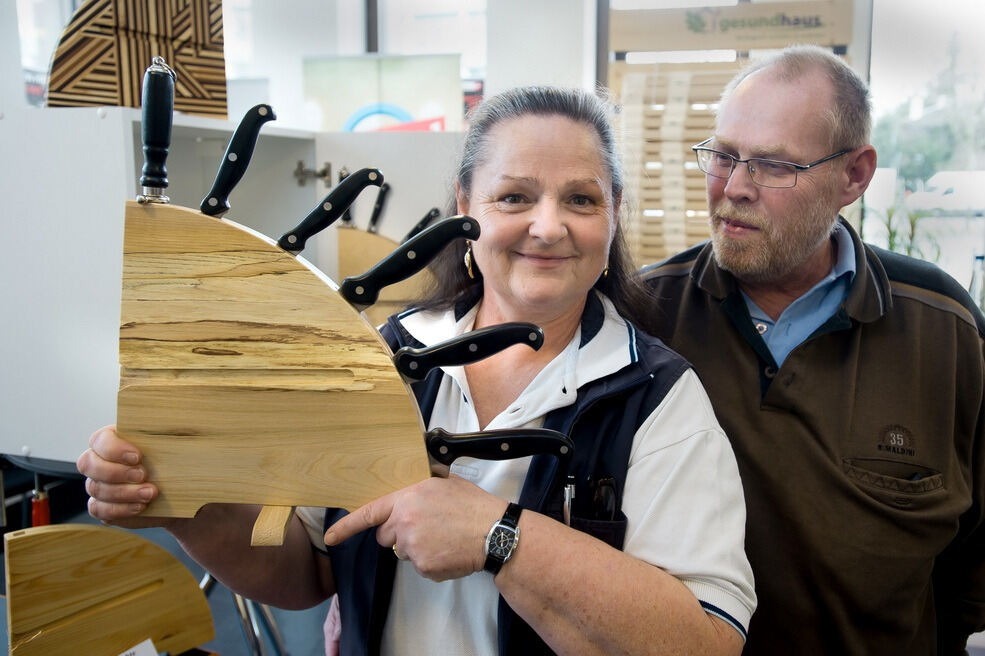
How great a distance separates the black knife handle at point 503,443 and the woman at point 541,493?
0.04 meters

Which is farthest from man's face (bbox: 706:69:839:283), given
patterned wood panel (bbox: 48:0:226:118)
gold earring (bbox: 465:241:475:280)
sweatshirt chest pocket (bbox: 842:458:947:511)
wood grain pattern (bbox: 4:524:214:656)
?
patterned wood panel (bbox: 48:0:226:118)

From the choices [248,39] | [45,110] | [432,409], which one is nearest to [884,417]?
[432,409]

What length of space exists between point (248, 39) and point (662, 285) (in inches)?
152

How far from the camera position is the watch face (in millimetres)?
814

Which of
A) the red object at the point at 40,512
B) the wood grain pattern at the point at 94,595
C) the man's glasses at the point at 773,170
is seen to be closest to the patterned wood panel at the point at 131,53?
the red object at the point at 40,512

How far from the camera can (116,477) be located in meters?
0.84

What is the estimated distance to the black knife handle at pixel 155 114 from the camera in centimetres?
77

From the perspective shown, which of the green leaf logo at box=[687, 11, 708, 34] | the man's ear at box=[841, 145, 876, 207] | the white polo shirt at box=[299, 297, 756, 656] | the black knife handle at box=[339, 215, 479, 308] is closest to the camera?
the black knife handle at box=[339, 215, 479, 308]

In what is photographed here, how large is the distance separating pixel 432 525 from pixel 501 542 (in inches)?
3.0

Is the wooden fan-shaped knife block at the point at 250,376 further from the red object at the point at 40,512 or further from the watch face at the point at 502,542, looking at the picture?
the red object at the point at 40,512

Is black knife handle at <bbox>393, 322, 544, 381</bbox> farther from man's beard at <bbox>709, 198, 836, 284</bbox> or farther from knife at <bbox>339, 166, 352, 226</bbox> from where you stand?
knife at <bbox>339, 166, 352, 226</bbox>

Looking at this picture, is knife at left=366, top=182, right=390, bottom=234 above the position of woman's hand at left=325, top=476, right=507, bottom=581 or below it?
above

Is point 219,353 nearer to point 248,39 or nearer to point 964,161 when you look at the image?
point 964,161

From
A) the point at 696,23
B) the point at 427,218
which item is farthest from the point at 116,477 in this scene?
the point at 696,23
